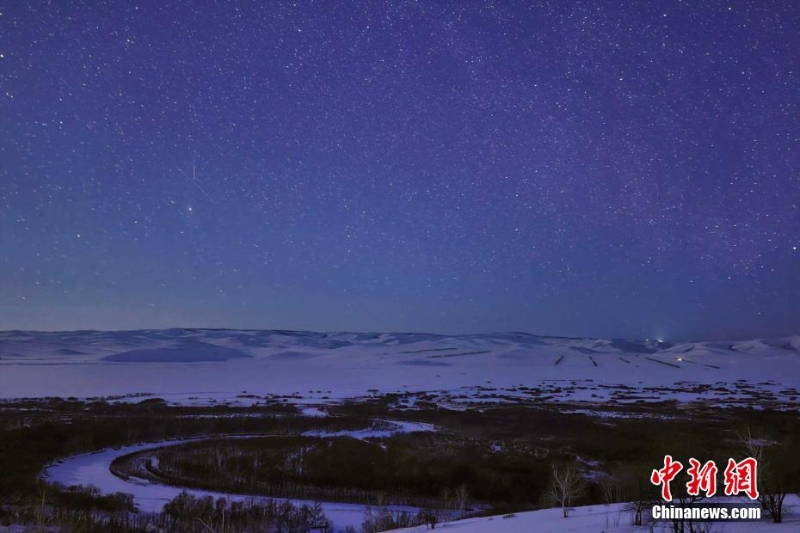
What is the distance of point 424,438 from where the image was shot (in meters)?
25.6

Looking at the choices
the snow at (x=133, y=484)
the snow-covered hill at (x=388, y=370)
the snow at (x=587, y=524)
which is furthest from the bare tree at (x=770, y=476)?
the snow-covered hill at (x=388, y=370)

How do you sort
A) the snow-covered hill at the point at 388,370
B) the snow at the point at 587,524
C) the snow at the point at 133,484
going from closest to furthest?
1. the snow at the point at 587,524
2. the snow at the point at 133,484
3. the snow-covered hill at the point at 388,370

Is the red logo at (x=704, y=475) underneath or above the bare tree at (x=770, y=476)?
above

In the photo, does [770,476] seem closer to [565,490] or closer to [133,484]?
[565,490]

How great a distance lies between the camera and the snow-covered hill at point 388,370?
55.9 metres

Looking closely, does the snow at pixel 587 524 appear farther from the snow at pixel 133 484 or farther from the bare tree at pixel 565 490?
the snow at pixel 133 484

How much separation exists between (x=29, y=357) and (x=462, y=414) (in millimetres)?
117360

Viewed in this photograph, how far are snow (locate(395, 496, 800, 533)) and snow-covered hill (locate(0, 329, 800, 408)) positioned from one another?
35202mm

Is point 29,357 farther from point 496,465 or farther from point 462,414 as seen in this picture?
point 496,465

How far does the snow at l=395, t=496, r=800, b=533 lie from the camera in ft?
20.5

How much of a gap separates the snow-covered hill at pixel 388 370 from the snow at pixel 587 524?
35202mm

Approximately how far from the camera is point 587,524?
7.44 meters

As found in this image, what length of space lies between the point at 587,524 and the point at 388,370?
8644 cm

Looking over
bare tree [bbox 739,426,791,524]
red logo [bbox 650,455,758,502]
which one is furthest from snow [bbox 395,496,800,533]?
red logo [bbox 650,455,758,502]
